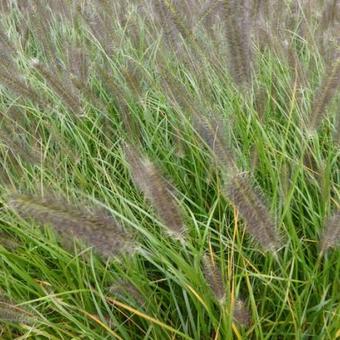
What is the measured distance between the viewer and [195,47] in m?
1.95

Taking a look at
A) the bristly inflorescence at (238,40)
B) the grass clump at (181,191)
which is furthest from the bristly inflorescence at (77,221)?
the bristly inflorescence at (238,40)

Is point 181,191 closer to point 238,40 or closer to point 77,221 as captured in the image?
point 238,40

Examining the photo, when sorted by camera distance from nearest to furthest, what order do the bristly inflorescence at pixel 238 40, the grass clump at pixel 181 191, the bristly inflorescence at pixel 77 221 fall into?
the bristly inflorescence at pixel 77 221, the grass clump at pixel 181 191, the bristly inflorescence at pixel 238 40

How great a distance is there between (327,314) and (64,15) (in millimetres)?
2009

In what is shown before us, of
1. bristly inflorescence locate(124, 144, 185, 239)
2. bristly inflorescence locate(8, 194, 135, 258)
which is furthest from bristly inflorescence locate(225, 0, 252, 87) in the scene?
bristly inflorescence locate(8, 194, 135, 258)

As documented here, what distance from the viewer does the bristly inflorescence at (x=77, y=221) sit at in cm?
105

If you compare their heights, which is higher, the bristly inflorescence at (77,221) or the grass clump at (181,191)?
the bristly inflorescence at (77,221)

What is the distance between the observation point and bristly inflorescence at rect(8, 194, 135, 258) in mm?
1046

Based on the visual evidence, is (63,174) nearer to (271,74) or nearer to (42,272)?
(42,272)

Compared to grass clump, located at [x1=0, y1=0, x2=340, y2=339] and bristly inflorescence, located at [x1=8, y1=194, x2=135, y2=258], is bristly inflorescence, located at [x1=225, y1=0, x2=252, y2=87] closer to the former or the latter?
grass clump, located at [x1=0, y1=0, x2=340, y2=339]

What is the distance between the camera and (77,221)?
1092 millimetres

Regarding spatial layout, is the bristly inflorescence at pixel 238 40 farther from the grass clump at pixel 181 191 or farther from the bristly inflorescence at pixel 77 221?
the bristly inflorescence at pixel 77 221

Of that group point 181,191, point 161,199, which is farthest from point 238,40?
point 161,199

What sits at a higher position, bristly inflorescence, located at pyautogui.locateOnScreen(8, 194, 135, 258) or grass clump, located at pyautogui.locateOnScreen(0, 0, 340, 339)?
bristly inflorescence, located at pyautogui.locateOnScreen(8, 194, 135, 258)
